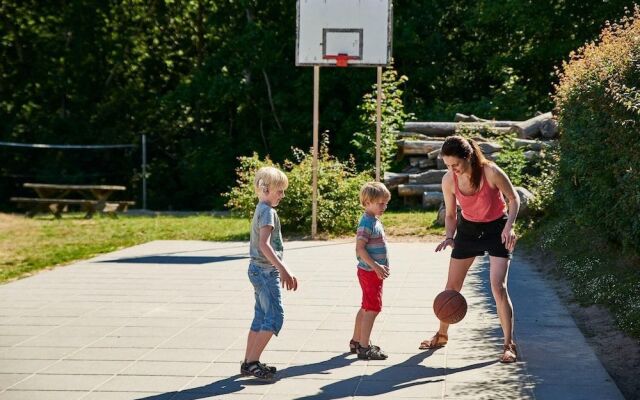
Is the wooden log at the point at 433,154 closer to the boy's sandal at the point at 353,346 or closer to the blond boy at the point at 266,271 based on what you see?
the boy's sandal at the point at 353,346

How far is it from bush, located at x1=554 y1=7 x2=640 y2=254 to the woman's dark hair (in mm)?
1433

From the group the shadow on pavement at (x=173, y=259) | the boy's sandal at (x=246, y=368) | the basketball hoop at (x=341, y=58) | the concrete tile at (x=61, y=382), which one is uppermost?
the basketball hoop at (x=341, y=58)

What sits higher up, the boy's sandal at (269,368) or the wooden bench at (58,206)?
the boy's sandal at (269,368)

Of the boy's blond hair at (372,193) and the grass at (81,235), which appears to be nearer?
the boy's blond hair at (372,193)

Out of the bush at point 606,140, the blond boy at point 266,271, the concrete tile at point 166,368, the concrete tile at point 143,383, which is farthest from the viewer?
the bush at point 606,140

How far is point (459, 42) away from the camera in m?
33.2

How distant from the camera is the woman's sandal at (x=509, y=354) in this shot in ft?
23.1

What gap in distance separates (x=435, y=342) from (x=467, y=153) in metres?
1.57

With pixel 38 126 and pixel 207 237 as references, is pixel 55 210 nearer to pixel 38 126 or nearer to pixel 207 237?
pixel 207 237

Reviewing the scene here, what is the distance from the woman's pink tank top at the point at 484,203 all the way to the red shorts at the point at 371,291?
2.90 ft

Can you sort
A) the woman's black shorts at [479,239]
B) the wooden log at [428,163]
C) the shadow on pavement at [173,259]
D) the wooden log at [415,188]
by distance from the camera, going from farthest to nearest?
the wooden log at [428,163]
the wooden log at [415,188]
the shadow on pavement at [173,259]
the woman's black shorts at [479,239]

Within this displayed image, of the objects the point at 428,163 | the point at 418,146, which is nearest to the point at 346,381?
the point at 428,163

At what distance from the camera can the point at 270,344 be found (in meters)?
7.80

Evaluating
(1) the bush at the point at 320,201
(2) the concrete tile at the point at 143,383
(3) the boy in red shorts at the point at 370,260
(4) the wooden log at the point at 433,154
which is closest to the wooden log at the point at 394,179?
(4) the wooden log at the point at 433,154
